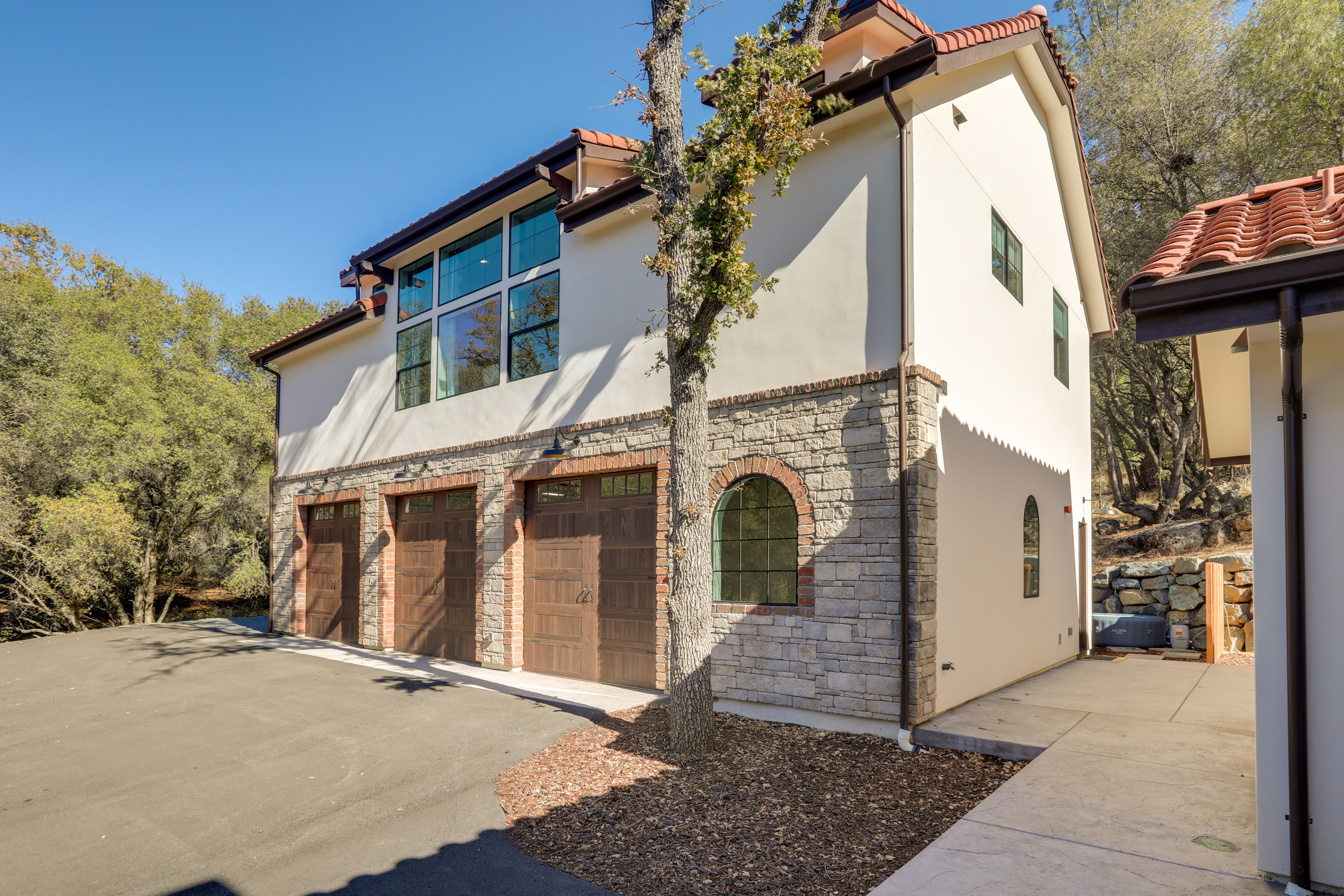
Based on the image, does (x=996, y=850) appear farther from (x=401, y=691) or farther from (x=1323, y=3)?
(x=1323, y=3)

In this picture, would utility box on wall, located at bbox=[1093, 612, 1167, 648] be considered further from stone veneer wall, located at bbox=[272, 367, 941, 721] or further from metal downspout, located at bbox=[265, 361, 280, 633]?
metal downspout, located at bbox=[265, 361, 280, 633]

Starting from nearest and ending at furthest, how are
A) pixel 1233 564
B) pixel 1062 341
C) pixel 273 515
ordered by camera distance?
pixel 1062 341 < pixel 1233 564 < pixel 273 515

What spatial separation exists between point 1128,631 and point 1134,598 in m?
1.01

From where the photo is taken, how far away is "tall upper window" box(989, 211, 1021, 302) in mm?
9172

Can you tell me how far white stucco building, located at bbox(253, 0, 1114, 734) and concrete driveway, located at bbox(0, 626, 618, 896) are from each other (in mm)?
1977

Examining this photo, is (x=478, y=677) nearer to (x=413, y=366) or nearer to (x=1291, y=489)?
(x=413, y=366)

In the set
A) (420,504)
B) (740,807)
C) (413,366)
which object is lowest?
(740,807)

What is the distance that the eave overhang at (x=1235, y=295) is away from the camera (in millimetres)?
3092

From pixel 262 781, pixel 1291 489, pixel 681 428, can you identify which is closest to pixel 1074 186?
pixel 681 428

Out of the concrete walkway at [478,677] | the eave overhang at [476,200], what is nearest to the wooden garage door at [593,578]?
the concrete walkway at [478,677]

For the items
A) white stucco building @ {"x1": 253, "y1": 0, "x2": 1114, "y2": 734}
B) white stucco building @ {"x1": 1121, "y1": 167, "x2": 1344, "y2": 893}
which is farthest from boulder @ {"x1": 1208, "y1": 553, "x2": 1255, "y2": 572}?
white stucco building @ {"x1": 1121, "y1": 167, "x2": 1344, "y2": 893}

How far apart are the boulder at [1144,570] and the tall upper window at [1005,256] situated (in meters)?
7.00

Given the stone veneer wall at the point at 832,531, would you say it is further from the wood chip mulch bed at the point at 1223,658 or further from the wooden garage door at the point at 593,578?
the wood chip mulch bed at the point at 1223,658

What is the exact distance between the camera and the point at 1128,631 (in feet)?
43.3
